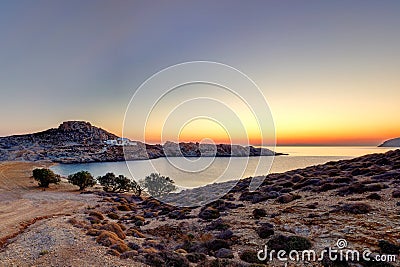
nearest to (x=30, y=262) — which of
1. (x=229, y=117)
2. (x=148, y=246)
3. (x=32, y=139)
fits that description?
(x=148, y=246)

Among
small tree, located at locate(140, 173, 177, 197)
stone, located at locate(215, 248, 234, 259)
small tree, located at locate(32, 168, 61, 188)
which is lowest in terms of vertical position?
small tree, located at locate(140, 173, 177, 197)

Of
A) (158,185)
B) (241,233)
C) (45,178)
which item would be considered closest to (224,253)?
(241,233)

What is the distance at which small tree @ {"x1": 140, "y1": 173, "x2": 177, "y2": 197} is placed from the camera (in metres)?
43.7

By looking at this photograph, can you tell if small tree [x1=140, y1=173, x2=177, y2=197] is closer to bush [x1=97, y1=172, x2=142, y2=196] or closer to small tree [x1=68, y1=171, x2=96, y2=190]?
bush [x1=97, y1=172, x2=142, y2=196]

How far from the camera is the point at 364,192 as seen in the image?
1905cm

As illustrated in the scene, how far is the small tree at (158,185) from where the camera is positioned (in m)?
43.7

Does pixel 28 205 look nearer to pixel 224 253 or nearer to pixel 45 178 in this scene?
pixel 45 178

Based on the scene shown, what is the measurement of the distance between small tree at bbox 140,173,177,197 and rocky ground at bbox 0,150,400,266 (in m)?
20.1

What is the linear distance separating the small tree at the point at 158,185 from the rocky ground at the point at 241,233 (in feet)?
65.8

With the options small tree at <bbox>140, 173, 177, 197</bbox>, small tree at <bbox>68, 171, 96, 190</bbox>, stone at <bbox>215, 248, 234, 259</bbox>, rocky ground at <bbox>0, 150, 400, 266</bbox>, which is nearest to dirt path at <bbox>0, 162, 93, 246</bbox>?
small tree at <bbox>68, 171, 96, 190</bbox>

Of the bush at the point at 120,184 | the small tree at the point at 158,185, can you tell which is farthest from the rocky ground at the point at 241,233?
the bush at the point at 120,184

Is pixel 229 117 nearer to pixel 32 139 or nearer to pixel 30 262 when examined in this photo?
pixel 30 262

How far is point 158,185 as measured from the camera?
144ft

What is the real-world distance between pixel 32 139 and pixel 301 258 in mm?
222700
